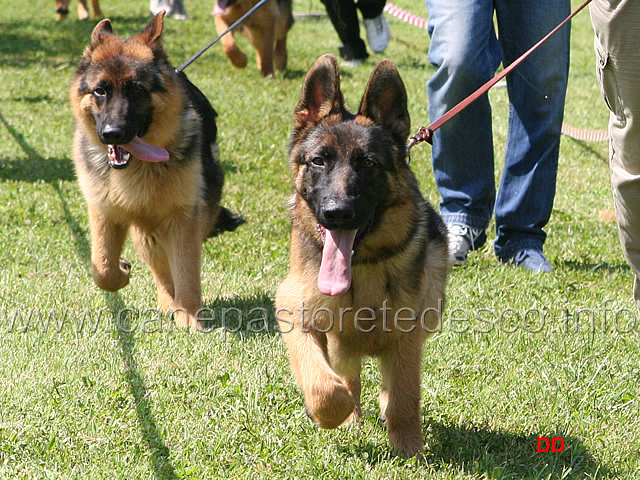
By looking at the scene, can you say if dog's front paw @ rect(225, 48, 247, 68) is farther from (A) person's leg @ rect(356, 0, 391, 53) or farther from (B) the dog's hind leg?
(A) person's leg @ rect(356, 0, 391, 53)

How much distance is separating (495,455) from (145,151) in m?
2.64

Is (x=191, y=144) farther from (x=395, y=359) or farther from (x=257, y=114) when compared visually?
(x=257, y=114)

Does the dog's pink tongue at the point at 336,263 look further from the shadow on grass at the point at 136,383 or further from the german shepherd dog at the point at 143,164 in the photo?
the german shepherd dog at the point at 143,164

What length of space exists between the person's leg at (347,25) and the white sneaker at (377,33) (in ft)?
1.23

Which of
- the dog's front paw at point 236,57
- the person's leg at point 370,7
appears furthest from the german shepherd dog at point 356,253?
the person's leg at point 370,7

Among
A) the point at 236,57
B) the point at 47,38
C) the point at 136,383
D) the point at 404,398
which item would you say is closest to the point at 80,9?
the point at 47,38

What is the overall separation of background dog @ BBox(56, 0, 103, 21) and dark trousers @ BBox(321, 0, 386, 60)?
6233 mm

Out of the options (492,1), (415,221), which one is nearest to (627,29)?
(415,221)

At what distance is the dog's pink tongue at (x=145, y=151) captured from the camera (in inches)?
188

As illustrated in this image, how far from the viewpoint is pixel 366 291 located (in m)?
3.40

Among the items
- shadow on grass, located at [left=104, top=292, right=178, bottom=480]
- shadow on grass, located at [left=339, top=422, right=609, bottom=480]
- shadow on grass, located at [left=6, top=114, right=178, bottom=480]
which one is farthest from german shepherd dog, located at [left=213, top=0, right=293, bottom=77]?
shadow on grass, located at [left=339, top=422, right=609, bottom=480]

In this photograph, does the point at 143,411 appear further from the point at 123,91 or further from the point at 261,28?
the point at 261,28

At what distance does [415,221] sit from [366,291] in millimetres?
430

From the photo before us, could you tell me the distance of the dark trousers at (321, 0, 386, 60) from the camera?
476 inches
